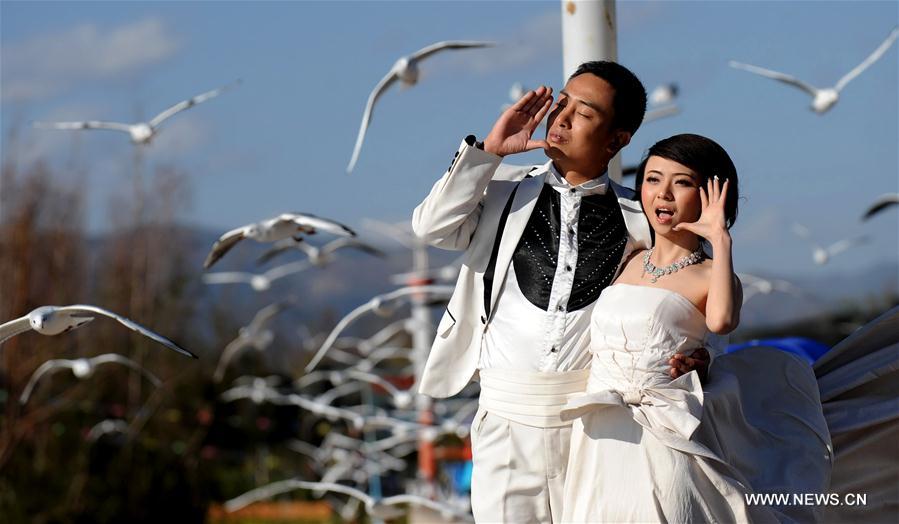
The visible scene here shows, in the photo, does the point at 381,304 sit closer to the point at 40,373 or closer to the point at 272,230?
the point at 272,230

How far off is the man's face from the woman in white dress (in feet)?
0.54

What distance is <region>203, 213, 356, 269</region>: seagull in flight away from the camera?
561 centimetres

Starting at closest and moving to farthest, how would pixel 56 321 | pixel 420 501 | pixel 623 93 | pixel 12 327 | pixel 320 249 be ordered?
pixel 623 93 < pixel 12 327 < pixel 56 321 < pixel 420 501 < pixel 320 249

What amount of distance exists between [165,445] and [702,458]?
40.1 ft

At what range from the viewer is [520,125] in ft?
12.7

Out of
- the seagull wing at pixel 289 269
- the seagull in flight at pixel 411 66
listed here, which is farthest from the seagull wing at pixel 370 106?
the seagull wing at pixel 289 269

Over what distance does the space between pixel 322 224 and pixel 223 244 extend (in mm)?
634

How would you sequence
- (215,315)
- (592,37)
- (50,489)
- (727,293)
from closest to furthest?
(727,293), (592,37), (50,489), (215,315)

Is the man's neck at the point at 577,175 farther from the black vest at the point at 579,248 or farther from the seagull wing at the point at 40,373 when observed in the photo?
the seagull wing at the point at 40,373

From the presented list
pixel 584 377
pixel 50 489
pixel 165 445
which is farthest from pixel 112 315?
pixel 165 445

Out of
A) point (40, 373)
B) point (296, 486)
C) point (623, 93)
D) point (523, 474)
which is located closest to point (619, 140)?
point (623, 93)

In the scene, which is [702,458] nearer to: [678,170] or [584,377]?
[584,377]

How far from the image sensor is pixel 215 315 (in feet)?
76.0

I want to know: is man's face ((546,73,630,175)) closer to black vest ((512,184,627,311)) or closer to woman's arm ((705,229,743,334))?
black vest ((512,184,627,311))
